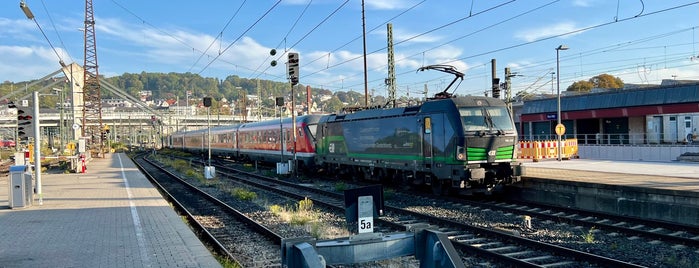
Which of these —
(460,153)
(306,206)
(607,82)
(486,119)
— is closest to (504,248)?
(460,153)

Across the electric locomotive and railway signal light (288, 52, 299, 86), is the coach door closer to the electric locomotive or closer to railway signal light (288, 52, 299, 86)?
the electric locomotive

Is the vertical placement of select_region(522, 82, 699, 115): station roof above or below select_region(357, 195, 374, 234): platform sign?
above

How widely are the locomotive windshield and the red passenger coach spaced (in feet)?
39.9

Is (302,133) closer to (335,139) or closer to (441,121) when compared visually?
(335,139)

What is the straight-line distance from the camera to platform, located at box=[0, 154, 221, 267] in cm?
815

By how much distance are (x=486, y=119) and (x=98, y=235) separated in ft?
35.3

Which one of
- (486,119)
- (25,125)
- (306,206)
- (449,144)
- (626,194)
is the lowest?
(306,206)

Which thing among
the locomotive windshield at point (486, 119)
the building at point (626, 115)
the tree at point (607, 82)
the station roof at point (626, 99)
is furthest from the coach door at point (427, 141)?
the tree at point (607, 82)

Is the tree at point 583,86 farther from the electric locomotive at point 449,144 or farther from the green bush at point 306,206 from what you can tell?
the green bush at point 306,206

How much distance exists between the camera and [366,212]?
20.1 feet

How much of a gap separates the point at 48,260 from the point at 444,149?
1078cm

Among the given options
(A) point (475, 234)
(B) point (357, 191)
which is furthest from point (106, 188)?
(B) point (357, 191)

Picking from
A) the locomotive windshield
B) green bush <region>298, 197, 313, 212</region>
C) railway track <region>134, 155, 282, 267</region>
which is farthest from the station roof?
railway track <region>134, 155, 282, 267</region>

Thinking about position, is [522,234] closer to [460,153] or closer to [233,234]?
[460,153]
